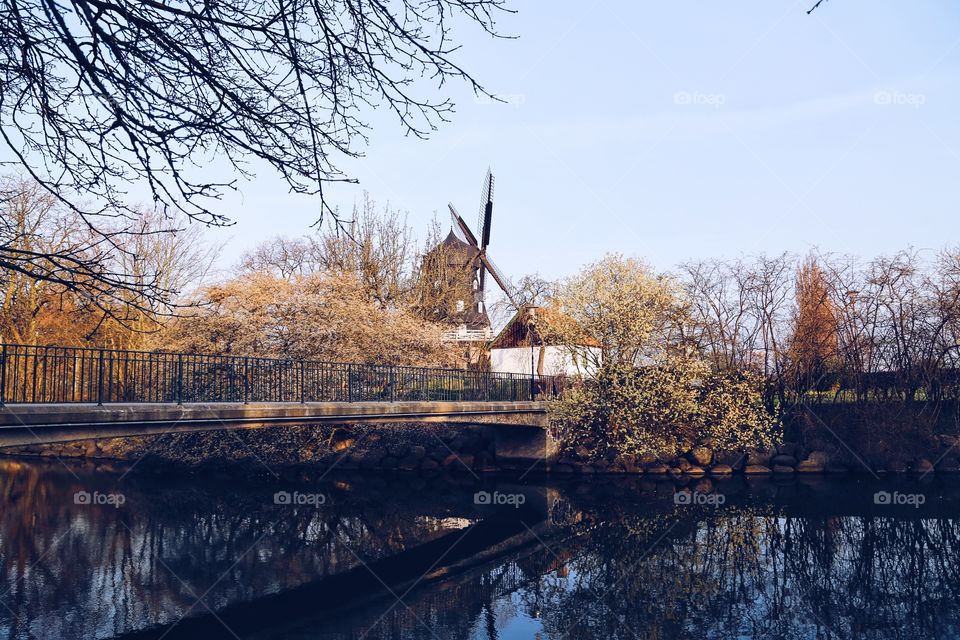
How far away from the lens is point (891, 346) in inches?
1119

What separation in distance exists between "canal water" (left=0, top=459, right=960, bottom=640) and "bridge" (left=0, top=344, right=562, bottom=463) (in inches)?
98.4

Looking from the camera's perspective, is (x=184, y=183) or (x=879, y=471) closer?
(x=184, y=183)

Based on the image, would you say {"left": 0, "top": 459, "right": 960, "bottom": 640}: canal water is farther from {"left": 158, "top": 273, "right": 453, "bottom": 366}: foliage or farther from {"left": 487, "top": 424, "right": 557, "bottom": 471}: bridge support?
{"left": 158, "top": 273, "right": 453, "bottom": 366}: foliage

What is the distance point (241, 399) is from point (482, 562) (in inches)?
294

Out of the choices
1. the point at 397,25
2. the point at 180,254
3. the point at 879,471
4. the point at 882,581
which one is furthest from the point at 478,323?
the point at 397,25

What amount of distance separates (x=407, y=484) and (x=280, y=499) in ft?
15.9

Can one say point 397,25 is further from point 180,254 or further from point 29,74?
point 180,254

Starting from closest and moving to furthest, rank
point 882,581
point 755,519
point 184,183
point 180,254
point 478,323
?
point 184,183
point 882,581
point 755,519
point 180,254
point 478,323

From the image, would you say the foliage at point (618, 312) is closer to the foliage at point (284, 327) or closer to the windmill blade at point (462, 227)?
Answer: the foliage at point (284, 327)

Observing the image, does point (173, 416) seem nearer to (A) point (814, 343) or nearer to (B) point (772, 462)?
(B) point (772, 462)

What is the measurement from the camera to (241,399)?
728 inches

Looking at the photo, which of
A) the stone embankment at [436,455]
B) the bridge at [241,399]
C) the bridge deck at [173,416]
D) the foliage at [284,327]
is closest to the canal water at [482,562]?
the bridge deck at [173,416]

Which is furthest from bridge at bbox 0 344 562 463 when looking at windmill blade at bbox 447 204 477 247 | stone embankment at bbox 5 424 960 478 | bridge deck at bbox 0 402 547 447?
windmill blade at bbox 447 204 477 247

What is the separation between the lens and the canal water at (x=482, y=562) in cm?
1065
